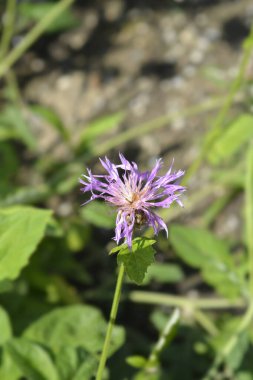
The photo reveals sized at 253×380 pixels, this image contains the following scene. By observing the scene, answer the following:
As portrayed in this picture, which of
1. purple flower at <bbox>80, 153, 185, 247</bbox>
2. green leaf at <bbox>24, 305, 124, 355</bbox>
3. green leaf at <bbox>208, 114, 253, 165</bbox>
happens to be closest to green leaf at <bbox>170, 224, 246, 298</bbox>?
green leaf at <bbox>208, 114, 253, 165</bbox>

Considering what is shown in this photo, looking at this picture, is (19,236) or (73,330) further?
(73,330)

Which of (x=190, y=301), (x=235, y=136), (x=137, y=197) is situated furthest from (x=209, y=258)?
(x=137, y=197)

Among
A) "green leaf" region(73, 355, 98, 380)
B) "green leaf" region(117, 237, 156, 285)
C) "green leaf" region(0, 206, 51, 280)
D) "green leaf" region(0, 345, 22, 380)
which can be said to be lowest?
"green leaf" region(117, 237, 156, 285)

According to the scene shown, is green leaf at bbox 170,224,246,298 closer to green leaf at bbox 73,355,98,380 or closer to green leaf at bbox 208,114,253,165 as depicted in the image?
green leaf at bbox 208,114,253,165

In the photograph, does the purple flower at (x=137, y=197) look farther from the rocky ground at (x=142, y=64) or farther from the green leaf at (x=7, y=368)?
the rocky ground at (x=142, y=64)

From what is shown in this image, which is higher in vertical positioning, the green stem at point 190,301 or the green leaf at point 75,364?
the green stem at point 190,301

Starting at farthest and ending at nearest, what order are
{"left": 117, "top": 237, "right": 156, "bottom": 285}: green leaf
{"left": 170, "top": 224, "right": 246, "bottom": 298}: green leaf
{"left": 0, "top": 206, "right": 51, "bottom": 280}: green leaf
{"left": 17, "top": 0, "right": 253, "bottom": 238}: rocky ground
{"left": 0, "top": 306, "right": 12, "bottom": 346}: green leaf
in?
{"left": 17, "top": 0, "right": 253, "bottom": 238}: rocky ground, {"left": 170, "top": 224, "right": 246, "bottom": 298}: green leaf, {"left": 0, "top": 306, "right": 12, "bottom": 346}: green leaf, {"left": 0, "top": 206, "right": 51, "bottom": 280}: green leaf, {"left": 117, "top": 237, "right": 156, "bottom": 285}: green leaf

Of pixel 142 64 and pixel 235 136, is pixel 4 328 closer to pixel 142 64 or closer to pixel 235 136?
pixel 235 136

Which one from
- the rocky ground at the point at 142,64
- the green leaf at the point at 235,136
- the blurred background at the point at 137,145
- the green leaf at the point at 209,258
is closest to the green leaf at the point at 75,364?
the blurred background at the point at 137,145
